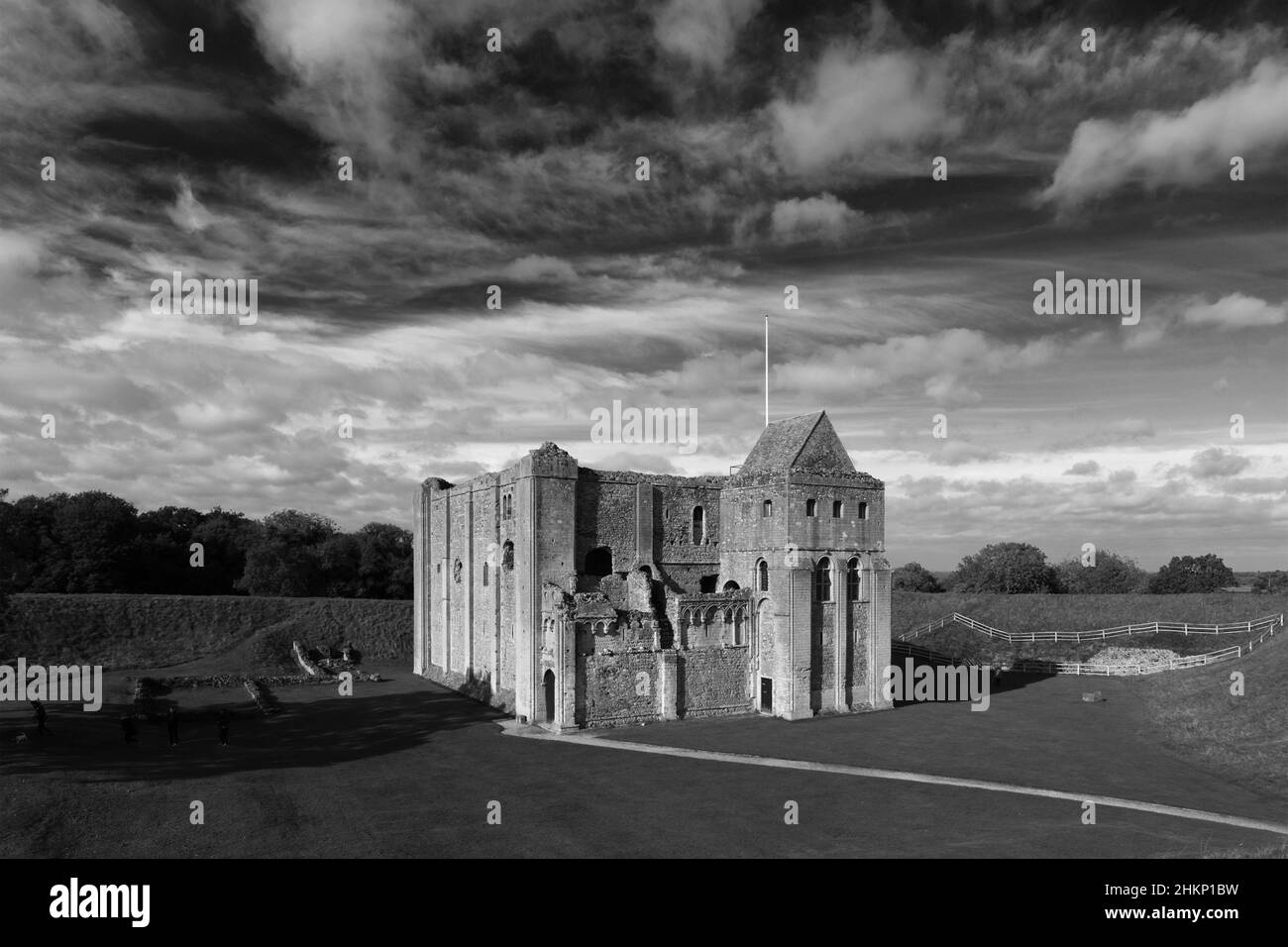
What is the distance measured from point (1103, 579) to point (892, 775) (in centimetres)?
8076

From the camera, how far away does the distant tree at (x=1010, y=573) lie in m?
85.8

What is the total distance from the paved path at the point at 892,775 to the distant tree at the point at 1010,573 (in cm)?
5456

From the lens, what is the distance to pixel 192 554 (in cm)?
7600

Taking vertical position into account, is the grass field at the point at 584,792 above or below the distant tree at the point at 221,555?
below

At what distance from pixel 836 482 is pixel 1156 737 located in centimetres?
1718

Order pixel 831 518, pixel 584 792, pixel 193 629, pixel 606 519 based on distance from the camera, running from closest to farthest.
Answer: pixel 584 792, pixel 831 518, pixel 606 519, pixel 193 629

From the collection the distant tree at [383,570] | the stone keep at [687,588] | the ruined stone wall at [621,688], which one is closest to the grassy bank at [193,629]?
the distant tree at [383,570]

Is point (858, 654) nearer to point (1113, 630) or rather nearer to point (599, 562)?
point (599, 562)

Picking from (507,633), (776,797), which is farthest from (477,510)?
(776,797)

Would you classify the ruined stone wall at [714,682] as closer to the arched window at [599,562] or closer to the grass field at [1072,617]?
the arched window at [599,562]

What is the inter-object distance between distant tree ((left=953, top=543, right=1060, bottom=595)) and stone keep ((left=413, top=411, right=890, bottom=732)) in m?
43.2

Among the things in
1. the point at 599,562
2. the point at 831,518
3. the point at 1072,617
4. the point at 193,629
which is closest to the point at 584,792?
the point at 599,562

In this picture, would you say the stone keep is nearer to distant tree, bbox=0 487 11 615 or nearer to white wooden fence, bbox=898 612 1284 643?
distant tree, bbox=0 487 11 615
